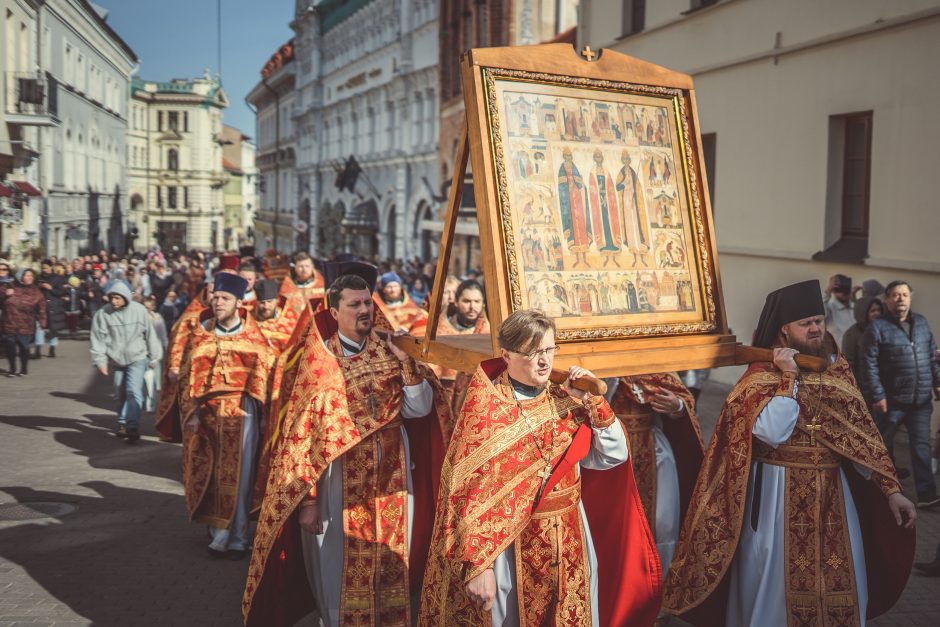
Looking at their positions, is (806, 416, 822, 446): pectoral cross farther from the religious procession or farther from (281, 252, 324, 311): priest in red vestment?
(281, 252, 324, 311): priest in red vestment

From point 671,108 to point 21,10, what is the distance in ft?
101

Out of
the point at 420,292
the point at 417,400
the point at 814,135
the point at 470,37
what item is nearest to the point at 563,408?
the point at 417,400

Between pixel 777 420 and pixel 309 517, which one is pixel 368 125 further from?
pixel 777 420

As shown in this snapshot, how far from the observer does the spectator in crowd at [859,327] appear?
8977 mm

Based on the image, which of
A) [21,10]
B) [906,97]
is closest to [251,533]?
[906,97]

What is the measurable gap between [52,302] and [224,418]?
16526mm

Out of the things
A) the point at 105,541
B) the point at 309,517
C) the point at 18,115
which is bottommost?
the point at 105,541

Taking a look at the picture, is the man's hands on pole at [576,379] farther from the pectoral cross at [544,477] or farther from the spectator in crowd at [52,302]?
the spectator in crowd at [52,302]

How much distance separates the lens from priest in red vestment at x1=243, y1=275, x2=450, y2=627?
5270 millimetres

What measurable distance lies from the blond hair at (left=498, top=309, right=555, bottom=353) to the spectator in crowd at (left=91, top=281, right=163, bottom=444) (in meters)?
8.60

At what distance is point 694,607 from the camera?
5266mm

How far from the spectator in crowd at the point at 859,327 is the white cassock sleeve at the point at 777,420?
14.6 feet

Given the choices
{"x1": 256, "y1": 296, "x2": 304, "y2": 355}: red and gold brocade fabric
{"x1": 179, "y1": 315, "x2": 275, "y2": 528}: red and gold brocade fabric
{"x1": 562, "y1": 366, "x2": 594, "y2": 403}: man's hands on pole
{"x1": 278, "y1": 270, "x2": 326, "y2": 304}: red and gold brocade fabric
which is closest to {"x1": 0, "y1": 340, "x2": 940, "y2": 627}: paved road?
{"x1": 179, "y1": 315, "x2": 275, "y2": 528}: red and gold brocade fabric

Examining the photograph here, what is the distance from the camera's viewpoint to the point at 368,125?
43406mm
